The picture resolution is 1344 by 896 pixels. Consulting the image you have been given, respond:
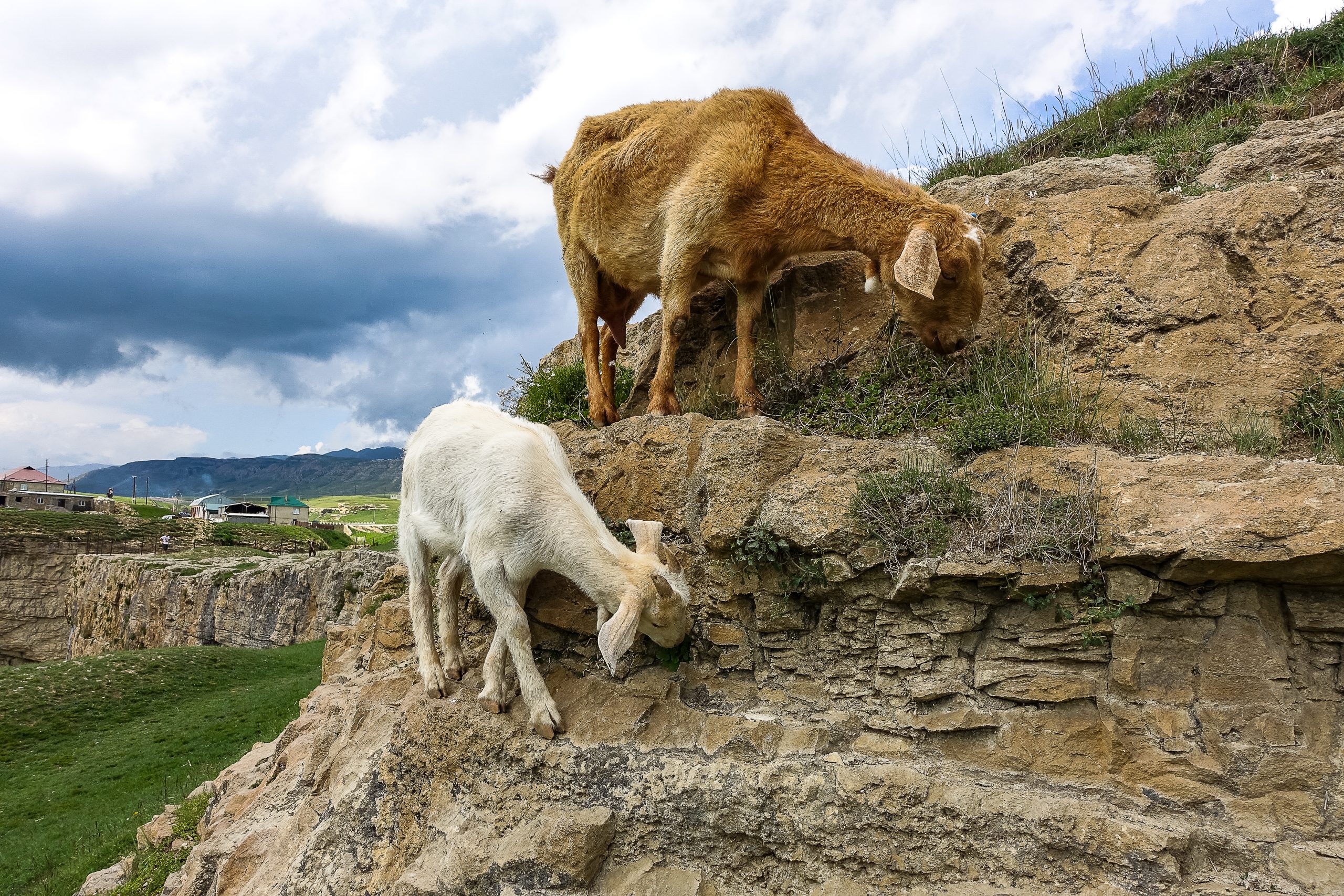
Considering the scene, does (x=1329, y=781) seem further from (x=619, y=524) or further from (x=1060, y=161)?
(x=1060, y=161)

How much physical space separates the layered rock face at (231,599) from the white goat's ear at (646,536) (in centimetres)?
2076

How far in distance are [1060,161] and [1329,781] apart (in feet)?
19.5

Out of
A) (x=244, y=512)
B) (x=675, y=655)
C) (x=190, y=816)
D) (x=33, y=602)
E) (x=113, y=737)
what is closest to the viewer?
(x=675, y=655)

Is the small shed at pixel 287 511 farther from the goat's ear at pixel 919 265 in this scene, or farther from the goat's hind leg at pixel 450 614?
the goat's ear at pixel 919 265

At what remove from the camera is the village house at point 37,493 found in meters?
63.6

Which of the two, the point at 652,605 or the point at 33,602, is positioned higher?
the point at 652,605

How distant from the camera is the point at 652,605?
4.46 meters

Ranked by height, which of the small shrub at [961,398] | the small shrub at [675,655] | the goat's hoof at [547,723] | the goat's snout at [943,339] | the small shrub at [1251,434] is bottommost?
the goat's hoof at [547,723]

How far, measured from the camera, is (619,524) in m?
5.67

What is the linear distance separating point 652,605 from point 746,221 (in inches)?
127

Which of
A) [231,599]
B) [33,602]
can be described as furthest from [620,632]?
[33,602]

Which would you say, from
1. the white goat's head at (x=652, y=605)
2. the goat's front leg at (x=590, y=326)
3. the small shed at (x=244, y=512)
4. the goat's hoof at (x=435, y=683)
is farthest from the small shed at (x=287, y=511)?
the white goat's head at (x=652, y=605)

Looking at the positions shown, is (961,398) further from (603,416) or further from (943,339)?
(603,416)

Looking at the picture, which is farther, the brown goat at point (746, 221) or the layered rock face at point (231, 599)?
the layered rock face at point (231, 599)
